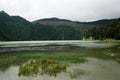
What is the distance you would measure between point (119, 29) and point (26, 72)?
556 ft

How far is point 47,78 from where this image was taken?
2391cm

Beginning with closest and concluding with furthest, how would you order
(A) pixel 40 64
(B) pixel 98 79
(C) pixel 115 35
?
(B) pixel 98 79, (A) pixel 40 64, (C) pixel 115 35

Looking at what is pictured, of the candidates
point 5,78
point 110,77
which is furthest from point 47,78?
point 110,77

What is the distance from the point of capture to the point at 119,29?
183750 millimetres

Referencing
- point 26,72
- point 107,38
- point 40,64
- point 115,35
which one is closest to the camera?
point 26,72

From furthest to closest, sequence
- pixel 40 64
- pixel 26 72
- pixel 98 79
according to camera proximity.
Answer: pixel 40 64 → pixel 26 72 → pixel 98 79

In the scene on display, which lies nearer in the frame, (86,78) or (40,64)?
(86,78)

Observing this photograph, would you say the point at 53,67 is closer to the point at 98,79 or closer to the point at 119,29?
the point at 98,79

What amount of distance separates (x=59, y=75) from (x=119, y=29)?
169614 mm

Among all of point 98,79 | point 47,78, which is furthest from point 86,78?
point 47,78

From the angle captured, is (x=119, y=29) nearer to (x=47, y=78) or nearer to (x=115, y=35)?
(x=115, y=35)

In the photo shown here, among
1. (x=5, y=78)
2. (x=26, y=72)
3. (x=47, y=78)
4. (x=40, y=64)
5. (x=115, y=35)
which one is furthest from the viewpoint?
Result: (x=115, y=35)

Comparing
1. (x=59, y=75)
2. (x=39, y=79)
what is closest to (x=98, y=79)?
(x=59, y=75)

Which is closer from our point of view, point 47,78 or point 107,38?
point 47,78
